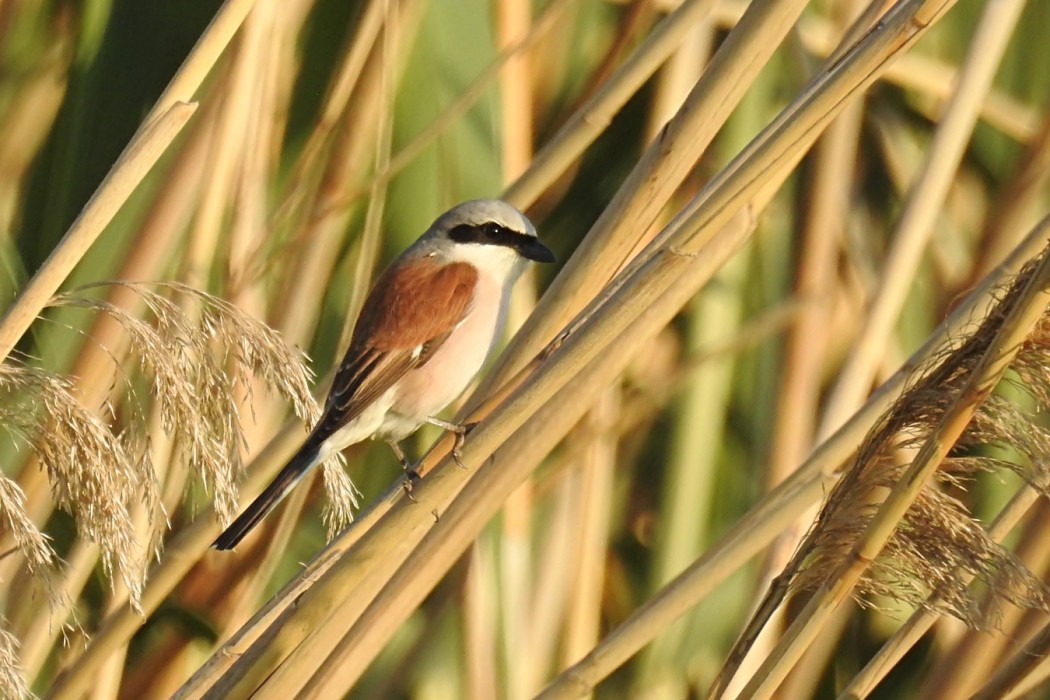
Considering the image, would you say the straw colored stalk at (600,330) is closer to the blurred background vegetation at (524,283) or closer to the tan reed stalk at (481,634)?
the blurred background vegetation at (524,283)

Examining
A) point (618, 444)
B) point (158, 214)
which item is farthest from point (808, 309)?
point (158, 214)

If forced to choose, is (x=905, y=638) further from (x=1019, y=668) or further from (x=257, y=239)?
(x=257, y=239)

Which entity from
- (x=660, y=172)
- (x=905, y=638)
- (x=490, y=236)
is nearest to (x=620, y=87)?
(x=660, y=172)

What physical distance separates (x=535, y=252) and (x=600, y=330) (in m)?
0.99

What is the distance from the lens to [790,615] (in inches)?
97.0

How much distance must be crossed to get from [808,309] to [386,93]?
888 mm

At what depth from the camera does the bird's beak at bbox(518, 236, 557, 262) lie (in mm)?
2240

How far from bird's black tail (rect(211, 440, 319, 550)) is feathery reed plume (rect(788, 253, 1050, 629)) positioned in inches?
31.7

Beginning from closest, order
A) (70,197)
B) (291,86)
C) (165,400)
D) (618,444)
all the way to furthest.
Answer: (165,400)
(70,197)
(291,86)
(618,444)

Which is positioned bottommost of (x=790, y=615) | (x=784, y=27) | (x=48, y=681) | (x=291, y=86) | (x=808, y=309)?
(x=48, y=681)

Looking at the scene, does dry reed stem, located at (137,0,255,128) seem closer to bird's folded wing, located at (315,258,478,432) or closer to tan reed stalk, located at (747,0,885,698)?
bird's folded wing, located at (315,258,478,432)

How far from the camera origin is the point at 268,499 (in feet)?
5.87

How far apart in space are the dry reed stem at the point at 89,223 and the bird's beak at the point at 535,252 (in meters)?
1.06

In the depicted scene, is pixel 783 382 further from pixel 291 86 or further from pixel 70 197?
pixel 70 197
